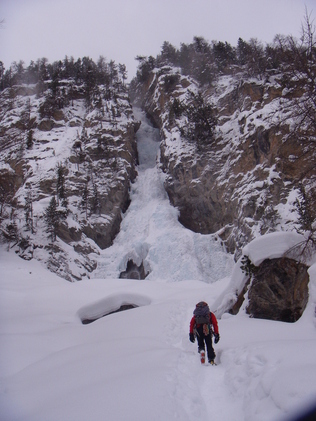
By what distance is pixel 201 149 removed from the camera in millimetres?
33781

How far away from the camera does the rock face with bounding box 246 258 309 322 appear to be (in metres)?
7.39

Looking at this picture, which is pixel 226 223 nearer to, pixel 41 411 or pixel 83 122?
pixel 41 411

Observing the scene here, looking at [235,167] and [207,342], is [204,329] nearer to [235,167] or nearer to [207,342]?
[207,342]

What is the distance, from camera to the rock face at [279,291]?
7.39 metres

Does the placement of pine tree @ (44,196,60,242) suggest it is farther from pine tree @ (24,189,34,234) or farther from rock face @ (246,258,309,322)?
rock face @ (246,258,309,322)

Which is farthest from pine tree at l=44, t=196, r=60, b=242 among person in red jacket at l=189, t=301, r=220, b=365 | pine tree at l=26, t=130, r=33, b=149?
person in red jacket at l=189, t=301, r=220, b=365

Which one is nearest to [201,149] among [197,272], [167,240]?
[167,240]

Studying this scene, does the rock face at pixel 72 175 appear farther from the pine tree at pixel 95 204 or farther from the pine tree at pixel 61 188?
the pine tree at pixel 61 188

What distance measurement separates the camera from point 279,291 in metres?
7.91

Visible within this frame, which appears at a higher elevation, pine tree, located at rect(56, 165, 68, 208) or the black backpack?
pine tree, located at rect(56, 165, 68, 208)

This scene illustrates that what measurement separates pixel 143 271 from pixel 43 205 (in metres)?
15.1

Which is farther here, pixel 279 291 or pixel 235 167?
pixel 235 167

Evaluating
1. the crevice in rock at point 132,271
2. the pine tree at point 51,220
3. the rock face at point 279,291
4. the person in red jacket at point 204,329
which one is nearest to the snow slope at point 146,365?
the person in red jacket at point 204,329

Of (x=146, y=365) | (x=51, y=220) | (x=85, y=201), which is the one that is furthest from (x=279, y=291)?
(x=85, y=201)
